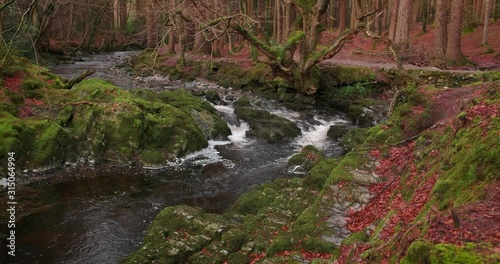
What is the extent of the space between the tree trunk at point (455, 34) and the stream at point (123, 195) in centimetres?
896

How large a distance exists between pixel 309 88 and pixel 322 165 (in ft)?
39.8

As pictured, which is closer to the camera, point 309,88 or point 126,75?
point 309,88

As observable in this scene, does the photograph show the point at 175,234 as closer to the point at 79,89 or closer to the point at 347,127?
the point at 79,89

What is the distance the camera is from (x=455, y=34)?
19344 mm

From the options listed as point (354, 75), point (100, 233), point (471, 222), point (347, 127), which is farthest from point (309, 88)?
point (471, 222)

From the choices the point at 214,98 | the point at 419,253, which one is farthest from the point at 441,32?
the point at 419,253

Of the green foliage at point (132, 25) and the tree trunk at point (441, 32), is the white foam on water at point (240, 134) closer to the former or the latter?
the tree trunk at point (441, 32)

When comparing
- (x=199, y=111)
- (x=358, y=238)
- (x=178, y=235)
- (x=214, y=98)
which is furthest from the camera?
(x=214, y=98)

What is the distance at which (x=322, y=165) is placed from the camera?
9188mm

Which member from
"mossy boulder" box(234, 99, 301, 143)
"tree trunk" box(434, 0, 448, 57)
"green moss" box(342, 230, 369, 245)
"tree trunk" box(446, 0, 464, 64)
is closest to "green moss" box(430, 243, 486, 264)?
"green moss" box(342, 230, 369, 245)

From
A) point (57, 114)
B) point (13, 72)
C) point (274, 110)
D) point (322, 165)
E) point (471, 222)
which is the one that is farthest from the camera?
point (274, 110)

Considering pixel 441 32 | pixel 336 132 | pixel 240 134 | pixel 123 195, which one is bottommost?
pixel 123 195

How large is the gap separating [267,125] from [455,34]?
10.7 metres

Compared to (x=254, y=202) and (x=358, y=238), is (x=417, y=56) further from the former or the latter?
(x=358, y=238)
